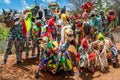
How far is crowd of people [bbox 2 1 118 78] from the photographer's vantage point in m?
10.4

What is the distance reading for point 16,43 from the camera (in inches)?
418

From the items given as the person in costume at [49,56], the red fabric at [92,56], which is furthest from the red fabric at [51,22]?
the red fabric at [92,56]

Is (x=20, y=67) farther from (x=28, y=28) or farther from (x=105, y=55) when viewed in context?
(x=105, y=55)

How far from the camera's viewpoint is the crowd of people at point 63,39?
1039 centimetres

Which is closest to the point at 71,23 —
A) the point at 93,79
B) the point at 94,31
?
the point at 94,31

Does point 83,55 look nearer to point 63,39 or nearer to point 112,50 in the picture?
point 63,39

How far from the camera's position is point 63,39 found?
36.4 feet

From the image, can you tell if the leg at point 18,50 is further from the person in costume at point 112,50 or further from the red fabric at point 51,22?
the person in costume at point 112,50

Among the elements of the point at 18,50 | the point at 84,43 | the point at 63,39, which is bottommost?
the point at 18,50

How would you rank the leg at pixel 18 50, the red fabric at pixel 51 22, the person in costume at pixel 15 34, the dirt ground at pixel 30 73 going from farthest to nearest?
the red fabric at pixel 51 22, the leg at pixel 18 50, the person in costume at pixel 15 34, the dirt ground at pixel 30 73

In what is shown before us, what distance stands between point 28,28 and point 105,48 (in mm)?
2739

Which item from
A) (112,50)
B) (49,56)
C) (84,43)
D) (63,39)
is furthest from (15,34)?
(112,50)

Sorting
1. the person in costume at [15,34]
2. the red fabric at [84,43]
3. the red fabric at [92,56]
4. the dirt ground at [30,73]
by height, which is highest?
the person in costume at [15,34]

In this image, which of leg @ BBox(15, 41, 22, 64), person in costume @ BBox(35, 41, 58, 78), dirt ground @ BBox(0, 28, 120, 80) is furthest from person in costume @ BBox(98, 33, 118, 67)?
leg @ BBox(15, 41, 22, 64)
